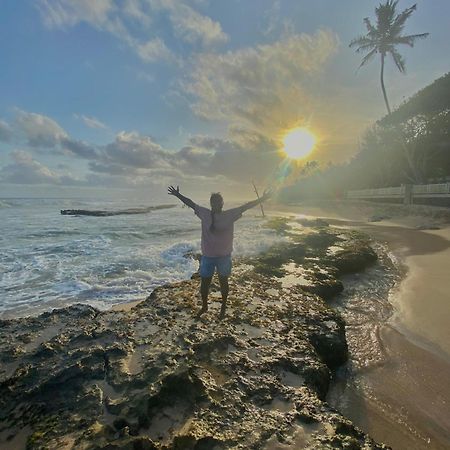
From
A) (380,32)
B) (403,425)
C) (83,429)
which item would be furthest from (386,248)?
(380,32)

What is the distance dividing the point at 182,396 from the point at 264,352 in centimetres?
129

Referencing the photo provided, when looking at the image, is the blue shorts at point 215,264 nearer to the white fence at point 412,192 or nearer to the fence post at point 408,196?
the white fence at point 412,192

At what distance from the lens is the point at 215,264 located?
5.11 metres

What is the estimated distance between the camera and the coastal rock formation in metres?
2.66

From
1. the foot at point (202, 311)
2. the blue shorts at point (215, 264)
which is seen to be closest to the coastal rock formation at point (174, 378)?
the foot at point (202, 311)

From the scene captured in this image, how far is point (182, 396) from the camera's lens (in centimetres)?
305

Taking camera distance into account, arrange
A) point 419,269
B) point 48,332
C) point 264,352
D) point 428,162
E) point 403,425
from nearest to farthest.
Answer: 1. point 403,425
2. point 264,352
3. point 48,332
4. point 419,269
5. point 428,162

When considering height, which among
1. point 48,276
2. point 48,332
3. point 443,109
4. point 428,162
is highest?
point 443,109

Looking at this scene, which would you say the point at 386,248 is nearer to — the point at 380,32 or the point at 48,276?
the point at 48,276

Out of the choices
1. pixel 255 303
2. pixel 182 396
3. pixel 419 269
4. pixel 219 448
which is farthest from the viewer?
pixel 419 269

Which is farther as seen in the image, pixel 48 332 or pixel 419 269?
pixel 419 269

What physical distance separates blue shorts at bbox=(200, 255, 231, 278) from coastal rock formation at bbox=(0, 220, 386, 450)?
626 mm

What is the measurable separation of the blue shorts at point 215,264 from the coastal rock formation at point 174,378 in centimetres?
63

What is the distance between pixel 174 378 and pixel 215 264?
2.14m
